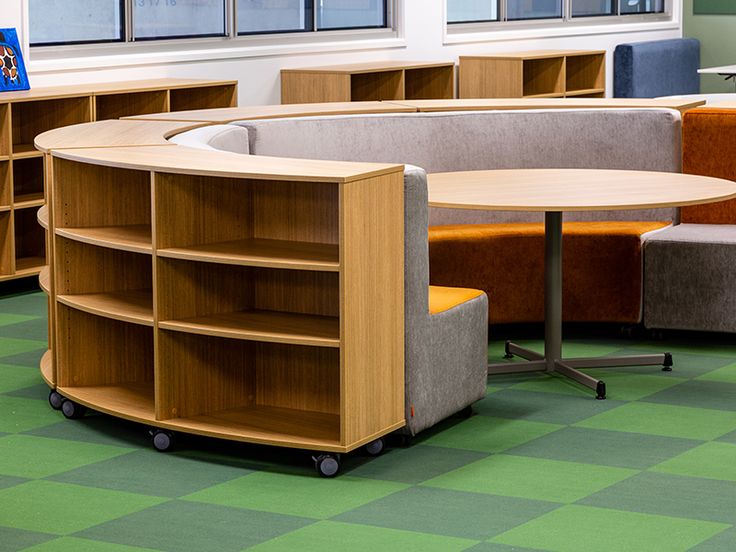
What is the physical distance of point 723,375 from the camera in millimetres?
4961

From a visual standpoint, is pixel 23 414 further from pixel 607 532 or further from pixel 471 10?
pixel 471 10

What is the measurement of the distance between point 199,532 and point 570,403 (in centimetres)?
167

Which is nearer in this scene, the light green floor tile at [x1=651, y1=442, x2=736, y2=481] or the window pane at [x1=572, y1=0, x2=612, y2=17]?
the light green floor tile at [x1=651, y1=442, x2=736, y2=481]

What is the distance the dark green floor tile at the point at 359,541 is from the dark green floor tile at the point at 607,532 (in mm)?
147

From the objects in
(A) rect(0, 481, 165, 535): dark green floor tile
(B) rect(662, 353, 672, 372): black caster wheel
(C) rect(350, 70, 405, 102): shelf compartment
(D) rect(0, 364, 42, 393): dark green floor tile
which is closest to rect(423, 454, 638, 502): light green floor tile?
(A) rect(0, 481, 165, 535): dark green floor tile

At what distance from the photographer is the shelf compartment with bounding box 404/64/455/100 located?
9531 mm

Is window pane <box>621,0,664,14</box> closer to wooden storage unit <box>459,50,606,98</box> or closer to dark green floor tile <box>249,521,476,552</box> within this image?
wooden storage unit <box>459,50,606,98</box>

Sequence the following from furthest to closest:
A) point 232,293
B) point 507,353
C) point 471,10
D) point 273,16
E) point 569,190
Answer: point 471,10 < point 273,16 < point 507,353 < point 569,190 < point 232,293

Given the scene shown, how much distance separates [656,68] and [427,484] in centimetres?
915

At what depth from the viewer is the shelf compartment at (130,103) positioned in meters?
7.38

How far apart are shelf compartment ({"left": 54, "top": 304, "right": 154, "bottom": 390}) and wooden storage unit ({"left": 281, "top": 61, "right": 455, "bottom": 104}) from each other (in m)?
4.15

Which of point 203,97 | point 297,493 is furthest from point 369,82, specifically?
point 297,493

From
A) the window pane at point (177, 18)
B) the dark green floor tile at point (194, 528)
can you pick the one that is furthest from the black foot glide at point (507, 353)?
the window pane at point (177, 18)

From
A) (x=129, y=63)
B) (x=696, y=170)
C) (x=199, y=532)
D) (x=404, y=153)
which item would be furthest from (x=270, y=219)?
(x=129, y=63)
